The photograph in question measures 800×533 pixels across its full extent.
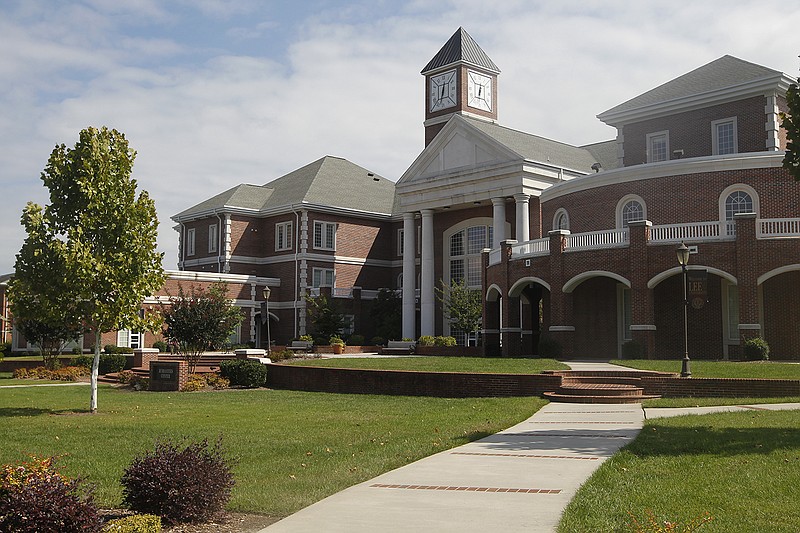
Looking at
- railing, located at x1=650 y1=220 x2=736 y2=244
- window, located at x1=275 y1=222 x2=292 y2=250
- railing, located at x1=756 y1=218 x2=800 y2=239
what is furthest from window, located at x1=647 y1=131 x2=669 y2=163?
window, located at x1=275 y1=222 x2=292 y2=250

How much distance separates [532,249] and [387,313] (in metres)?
26.4

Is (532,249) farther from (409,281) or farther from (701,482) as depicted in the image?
(701,482)

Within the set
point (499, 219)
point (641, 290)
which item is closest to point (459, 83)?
point (499, 219)

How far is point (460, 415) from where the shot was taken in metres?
19.1

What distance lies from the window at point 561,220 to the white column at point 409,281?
19349 mm

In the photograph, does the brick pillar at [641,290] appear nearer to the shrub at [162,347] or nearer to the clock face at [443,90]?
the shrub at [162,347]

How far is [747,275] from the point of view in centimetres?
3103

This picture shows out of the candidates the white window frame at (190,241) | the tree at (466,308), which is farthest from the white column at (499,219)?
the white window frame at (190,241)

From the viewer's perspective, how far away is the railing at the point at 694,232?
105 feet

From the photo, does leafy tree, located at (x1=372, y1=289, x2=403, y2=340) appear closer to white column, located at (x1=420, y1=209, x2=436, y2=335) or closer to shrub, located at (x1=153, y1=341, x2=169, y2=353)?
white column, located at (x1=420, y1=209, x2=436, y2=335)

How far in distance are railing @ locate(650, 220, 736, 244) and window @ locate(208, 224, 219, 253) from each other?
40.6m

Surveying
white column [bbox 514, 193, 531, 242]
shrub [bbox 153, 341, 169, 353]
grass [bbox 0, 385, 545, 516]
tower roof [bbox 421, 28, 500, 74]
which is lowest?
grass [bbox 0, 385, 545, 516]

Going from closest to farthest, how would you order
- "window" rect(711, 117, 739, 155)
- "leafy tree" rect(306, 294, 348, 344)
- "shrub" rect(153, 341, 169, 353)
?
"window" rect(711, 117, 739, 155) → "shrub" rect(153, 341, 169, 353) → "leafy tree" rect(306, 294, 348, 344)

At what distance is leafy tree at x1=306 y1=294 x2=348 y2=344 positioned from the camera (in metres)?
57.8
